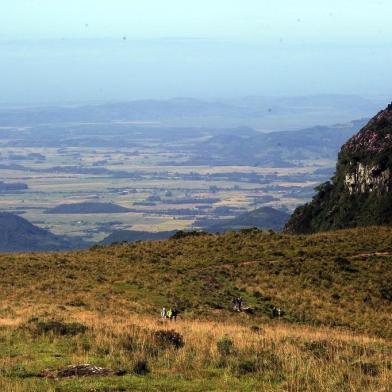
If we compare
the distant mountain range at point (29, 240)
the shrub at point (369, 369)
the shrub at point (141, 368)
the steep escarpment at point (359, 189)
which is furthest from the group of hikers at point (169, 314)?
the distant mountain range at point (29, 240)

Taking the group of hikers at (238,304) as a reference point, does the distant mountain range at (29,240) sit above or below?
below

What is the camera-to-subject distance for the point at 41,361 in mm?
17781

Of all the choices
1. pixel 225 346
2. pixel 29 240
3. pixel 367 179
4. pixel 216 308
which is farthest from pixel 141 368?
pixel 29 240

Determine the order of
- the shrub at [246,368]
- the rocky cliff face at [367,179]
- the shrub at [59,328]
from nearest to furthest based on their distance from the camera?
the shrub at [246,368] < the shrub at [59,328] < the rocky cliff face at [367,179]

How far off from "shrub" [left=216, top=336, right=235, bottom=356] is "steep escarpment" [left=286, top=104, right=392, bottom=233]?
148 feet

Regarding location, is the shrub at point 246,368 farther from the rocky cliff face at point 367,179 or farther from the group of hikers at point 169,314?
the rocky cliff face at point 367,179

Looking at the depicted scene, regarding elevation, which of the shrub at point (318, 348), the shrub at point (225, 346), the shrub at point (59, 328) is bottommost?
the shrub at point (59, 328)

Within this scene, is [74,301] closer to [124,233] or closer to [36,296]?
[36,296]

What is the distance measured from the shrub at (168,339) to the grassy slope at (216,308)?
0.34 m

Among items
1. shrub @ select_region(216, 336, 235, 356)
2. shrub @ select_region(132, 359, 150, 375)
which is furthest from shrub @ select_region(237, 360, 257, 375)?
shrub @ select_region(132, 359, 150, 375)

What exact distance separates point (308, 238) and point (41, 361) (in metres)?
35.5

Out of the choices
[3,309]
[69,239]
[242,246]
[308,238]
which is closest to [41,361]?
[3,309]

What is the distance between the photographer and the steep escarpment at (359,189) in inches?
2660

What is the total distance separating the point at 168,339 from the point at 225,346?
167 cm
